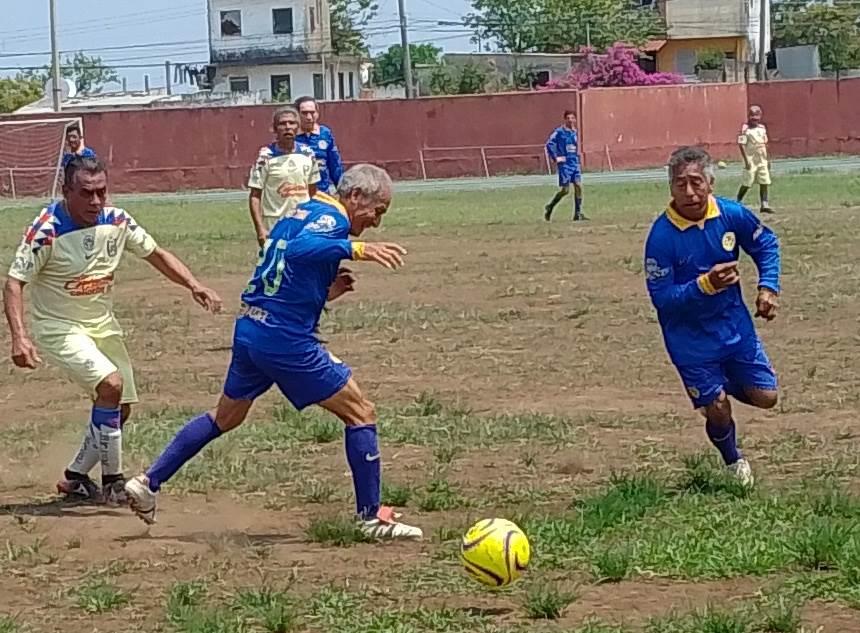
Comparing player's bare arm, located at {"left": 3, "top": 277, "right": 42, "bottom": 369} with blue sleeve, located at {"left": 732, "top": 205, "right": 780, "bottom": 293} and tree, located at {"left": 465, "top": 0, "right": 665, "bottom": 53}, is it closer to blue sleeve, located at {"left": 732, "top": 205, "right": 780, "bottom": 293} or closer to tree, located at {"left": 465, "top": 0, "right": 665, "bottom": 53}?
blue sleeve, located at {"left": 732, "top": 205, "right": 780, "bottom": 293}

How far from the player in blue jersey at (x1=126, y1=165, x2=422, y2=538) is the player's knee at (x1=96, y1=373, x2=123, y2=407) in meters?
0.72

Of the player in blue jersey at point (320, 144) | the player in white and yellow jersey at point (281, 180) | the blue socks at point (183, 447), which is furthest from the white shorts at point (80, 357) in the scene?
the player in blue jersey at point (320, 144)

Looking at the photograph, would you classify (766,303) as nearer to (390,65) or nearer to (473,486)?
(473,486)

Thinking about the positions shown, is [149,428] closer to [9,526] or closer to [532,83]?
[9,526]

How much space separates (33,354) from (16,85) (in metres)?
81.8

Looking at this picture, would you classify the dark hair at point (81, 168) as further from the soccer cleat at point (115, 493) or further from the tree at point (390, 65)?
the tree at point (390, 65)

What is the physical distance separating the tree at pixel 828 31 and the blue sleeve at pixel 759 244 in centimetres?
7609

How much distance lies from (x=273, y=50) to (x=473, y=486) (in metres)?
81.7

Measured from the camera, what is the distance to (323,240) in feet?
23.2

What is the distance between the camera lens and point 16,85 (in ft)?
283

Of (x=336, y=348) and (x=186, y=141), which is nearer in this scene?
(x=336, y=348)

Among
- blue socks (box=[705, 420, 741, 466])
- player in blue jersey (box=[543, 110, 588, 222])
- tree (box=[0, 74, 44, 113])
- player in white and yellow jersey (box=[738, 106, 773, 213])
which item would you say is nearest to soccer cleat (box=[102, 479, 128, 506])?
blue socks (box=[705, 420, 741, 466])

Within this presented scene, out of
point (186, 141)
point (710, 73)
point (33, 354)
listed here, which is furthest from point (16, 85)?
point (33, 354)

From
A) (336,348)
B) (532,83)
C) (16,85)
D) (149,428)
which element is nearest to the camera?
(149,428)
